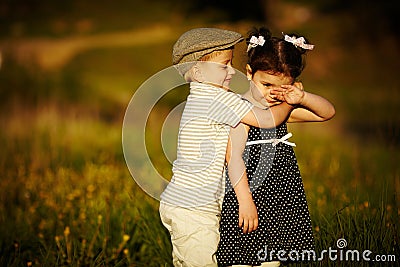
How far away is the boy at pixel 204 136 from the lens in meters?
3.01

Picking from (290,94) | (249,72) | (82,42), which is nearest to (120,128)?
(249,72)

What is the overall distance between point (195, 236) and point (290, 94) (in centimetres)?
83

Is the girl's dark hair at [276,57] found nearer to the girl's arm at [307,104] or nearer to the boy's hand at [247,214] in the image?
the girl's arm at [307,104]

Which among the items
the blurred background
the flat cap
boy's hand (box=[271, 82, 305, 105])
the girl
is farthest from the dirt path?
boy's hand (box=[271, 82, 305, 105])

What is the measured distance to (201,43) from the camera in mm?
3016

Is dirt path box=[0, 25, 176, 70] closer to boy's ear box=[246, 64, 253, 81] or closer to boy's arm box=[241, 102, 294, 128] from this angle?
boy's ear box=[246, 64, 253, 81]

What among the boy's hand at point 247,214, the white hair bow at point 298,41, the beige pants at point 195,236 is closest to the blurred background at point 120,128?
the white hair bow at point 298,41

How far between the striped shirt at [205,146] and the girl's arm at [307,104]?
0.69 feet

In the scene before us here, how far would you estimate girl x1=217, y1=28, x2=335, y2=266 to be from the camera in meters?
3.07

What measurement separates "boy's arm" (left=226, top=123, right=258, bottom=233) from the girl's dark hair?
387 millimetres

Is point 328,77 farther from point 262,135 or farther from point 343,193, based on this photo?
point 262,135

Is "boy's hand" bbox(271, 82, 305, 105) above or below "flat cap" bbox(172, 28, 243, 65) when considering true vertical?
below

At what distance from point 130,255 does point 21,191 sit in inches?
57.9

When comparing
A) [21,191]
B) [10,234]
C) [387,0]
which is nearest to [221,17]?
[21,191]
